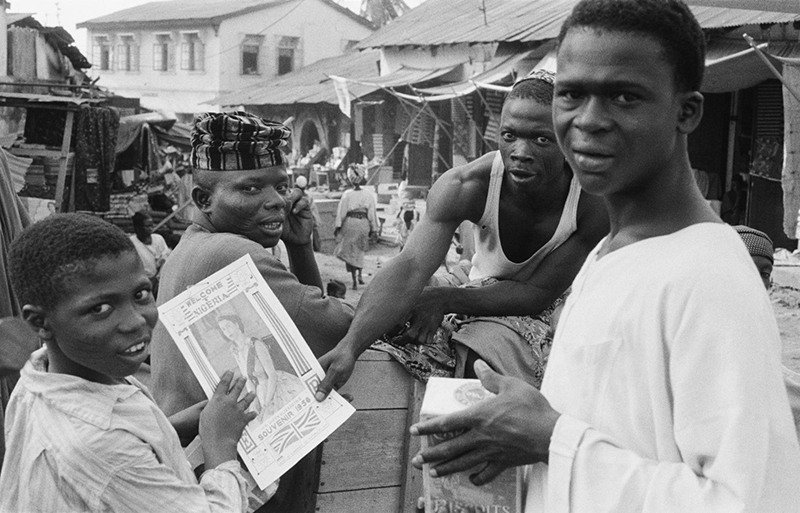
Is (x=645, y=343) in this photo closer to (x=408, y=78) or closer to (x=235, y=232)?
(x=235, y=232)

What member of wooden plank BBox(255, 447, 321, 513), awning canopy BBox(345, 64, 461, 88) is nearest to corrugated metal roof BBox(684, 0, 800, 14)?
wooden plank BBox(255, 447, 321, 513)

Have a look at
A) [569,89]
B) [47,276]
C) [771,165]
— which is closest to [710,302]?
[569,89]

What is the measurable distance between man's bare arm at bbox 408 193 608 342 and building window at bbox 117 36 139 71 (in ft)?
122

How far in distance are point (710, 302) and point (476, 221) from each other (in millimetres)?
1484

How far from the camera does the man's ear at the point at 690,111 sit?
1.31 metres

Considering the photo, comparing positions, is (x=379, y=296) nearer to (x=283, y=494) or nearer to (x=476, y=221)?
(x=476, y=221)

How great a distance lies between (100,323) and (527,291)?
132cm

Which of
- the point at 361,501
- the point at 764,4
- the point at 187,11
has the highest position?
the point at 187,11

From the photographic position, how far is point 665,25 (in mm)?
1255

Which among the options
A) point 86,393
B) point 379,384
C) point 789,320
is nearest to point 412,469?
point 379,384

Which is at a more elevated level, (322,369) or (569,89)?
(569,89)

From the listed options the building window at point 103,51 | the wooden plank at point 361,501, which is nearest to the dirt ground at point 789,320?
the wooden plank at point 361,501

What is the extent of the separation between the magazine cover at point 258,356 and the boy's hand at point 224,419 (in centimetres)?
4

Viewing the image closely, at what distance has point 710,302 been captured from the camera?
1133mm
